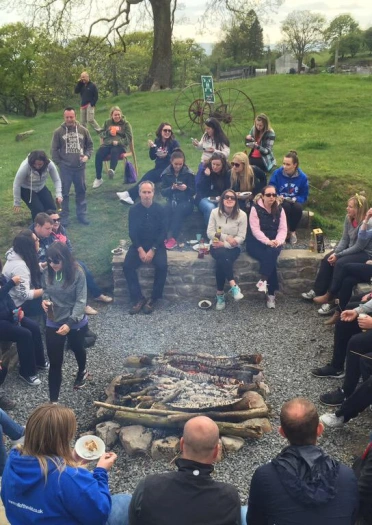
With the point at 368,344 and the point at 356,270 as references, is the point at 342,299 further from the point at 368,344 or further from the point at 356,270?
the point at 368,344

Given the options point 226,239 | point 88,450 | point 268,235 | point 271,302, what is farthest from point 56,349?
point 268,235

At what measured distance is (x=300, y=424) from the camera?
271 centimetres

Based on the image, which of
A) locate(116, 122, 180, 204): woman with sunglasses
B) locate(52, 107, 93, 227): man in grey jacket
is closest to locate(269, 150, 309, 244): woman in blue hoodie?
locate(116, 122, 180, 204): woman with sunglasses

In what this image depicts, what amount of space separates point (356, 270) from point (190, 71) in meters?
32.1

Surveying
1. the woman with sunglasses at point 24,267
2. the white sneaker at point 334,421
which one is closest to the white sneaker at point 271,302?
the white sneaker at point 334,421

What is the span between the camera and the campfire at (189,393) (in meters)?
4.51

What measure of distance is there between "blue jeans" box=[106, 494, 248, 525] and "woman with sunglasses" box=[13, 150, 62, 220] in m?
5.09

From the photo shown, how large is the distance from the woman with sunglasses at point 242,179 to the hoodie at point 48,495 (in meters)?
5.67

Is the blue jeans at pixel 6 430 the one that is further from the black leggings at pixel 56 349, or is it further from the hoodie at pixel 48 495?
the hoodie at pixel 48 495

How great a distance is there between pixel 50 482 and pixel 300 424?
1317 millimetres

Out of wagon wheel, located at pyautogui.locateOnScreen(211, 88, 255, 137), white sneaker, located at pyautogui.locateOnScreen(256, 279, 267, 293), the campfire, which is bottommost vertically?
the campfire

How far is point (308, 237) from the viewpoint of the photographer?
26.9 ft

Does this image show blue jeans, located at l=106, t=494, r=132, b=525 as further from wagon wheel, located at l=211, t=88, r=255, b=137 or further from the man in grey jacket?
wagon wheel, located at l=211, t=88, r=255, b=137

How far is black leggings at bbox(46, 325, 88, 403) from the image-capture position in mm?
4965
